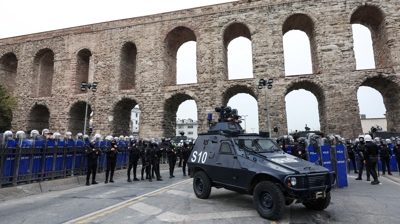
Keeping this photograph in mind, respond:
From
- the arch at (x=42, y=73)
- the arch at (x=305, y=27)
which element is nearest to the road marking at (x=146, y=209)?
the arch at (x=305, y=27)

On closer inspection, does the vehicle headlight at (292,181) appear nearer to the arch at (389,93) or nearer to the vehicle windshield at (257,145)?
the vehicle windshield at (257,145)

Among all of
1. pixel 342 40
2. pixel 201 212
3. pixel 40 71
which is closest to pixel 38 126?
pixel 40 71

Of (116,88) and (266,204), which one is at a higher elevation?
(116,88)

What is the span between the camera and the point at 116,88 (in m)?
23.1

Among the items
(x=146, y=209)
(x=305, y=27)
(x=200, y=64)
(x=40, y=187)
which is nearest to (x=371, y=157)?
(x=146, y=209)

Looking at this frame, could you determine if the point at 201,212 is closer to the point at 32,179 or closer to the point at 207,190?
the point at 207,190

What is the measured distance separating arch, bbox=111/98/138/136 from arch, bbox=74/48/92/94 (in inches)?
199

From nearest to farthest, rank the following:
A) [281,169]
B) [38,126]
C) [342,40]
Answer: [281,169]
[342,40]
[38,126]

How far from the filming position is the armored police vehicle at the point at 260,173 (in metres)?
4.57

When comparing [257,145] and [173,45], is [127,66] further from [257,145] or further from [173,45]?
[257,145]

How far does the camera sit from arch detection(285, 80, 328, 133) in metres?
19.4

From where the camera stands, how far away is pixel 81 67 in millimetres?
25672

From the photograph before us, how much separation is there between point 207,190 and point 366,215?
358 cm

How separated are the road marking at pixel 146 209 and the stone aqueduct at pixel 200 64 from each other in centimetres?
1482
